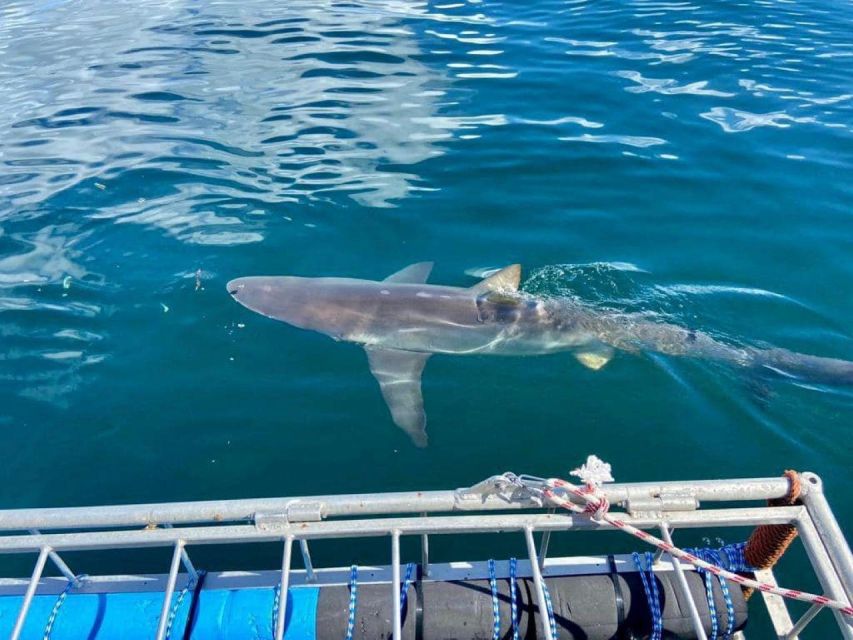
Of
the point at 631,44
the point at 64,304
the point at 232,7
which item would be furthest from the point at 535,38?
the point at 64,304

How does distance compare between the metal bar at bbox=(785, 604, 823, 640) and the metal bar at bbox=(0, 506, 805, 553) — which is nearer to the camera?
the metal bar at bbox=(785, 604, 823, 640)

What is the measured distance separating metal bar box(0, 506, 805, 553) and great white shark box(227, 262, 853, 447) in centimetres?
327

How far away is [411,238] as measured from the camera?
8.89m

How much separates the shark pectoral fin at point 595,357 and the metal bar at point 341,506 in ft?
10.9

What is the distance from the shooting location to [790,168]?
33.8ft

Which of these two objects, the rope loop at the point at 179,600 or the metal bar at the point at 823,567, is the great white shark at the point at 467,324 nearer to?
the rope loop at the point at 179,600

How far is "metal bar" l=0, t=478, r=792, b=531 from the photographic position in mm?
3408

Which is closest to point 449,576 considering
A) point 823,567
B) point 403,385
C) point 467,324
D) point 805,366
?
point 823,567

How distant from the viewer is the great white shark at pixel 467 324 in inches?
272

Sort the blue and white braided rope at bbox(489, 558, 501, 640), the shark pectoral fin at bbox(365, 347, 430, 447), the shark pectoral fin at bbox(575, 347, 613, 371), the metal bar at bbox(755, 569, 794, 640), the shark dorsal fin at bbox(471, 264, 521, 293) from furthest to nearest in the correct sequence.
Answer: the shark dorsal fin at bbox(471, 264, 521, 293), the shark pectoral fin at bbox(575, 347, 613, 371), the shark pectoral fin at bbox(365, 347, 430, 447), the metal bar at bbox(755, 569, 794, 640), the blue and white braided rope at bbox(489, 558, 501, 640)

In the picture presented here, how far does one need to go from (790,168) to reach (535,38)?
863cm

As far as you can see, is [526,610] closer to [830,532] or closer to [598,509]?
[598,509]

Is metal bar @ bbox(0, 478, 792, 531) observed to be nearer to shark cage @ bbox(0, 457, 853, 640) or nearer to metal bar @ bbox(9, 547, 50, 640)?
shark cage @ bbox(0, 457, 853, 640)

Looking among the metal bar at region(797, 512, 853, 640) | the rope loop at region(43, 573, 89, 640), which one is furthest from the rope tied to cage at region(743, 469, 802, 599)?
the rope loop at region(43, 573, 89, 640)
